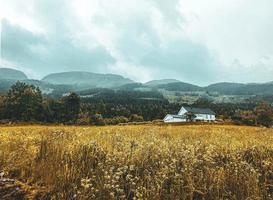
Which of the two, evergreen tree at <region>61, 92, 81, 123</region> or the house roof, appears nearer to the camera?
evergreen tree at <region>61, 92, 81, 123</region>

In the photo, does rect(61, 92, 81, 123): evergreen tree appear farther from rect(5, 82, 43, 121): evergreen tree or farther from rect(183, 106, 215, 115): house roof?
rect(183, 106, 215, 115): house roof

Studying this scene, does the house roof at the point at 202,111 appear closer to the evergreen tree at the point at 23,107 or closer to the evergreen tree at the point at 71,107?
the evergreen tree at the point at 71,107

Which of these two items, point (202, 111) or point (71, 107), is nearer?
point (71, 107)

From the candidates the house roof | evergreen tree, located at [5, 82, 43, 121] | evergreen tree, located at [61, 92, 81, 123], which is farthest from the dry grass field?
Answer: the house roof

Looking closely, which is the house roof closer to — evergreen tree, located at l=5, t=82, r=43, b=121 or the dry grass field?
evergreen tree, located at l=5, t=82, r=43, b=121

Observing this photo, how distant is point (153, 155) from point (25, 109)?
110357 mm

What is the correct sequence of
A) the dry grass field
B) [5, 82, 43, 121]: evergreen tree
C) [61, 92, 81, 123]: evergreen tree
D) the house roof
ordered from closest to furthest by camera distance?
the dry grass field, [5, 82, 43, 121]: evergreen tree, [61, 92, 81, 123]: evergreen tree, the house roof

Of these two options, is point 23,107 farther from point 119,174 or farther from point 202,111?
point 119,174

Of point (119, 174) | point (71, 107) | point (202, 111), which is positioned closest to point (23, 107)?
point (71, 107)

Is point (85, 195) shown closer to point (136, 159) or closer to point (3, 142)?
point (136, 159)

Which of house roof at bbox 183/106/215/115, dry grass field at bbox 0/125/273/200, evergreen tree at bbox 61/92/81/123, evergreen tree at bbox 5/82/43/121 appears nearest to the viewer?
dry grass field at bbox 0/125/273/200

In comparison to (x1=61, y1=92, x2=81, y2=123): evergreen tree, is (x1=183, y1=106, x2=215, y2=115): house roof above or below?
below

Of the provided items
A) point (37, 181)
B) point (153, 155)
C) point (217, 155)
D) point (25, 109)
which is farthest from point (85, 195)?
point (25, 109)

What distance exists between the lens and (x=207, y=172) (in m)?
9.82
